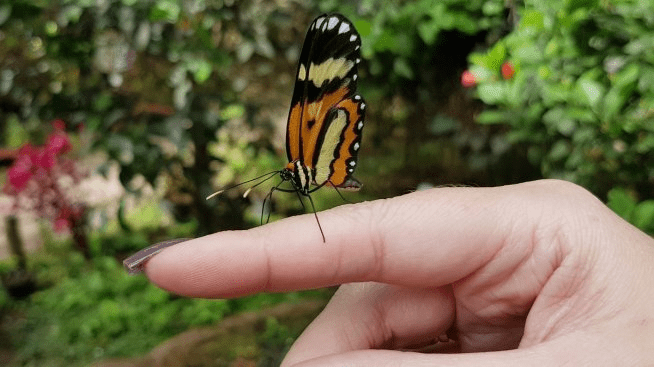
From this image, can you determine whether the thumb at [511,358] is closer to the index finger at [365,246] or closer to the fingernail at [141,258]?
the index finger at [365,246]

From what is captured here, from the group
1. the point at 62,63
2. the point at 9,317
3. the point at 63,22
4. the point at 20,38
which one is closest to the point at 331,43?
the point at 63,22

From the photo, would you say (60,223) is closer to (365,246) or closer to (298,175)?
(298,175)

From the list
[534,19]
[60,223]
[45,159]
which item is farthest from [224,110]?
[534,19]

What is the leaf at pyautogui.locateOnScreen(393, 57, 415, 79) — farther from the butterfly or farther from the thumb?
the thumb

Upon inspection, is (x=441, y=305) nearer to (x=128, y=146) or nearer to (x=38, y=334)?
(x=128, y=146)

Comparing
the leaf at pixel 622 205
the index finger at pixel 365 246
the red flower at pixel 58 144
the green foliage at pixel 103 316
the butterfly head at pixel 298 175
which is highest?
the red flower at pixel 58 144

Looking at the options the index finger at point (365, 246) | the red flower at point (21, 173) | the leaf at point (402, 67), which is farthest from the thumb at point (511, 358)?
the red flower at point (21, 173)
